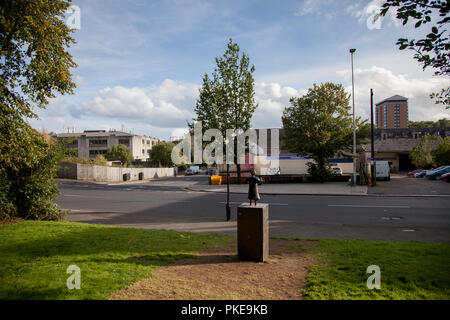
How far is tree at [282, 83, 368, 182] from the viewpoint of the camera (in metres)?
29.7

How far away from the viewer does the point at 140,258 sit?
6.14 m

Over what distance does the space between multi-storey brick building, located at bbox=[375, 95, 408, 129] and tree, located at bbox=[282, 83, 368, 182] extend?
148680mm

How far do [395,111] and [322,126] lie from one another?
162216 millimetres

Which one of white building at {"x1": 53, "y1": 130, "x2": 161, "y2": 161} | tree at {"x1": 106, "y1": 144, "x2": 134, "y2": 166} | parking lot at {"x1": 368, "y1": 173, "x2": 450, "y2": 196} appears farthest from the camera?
white building at {"x1": 53, "y1": 130, "x2": 161, "y2": 161}

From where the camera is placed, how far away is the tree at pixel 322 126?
97.5 feet

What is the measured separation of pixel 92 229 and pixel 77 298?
17.8 feet

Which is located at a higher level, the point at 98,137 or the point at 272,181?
the point at 98,137

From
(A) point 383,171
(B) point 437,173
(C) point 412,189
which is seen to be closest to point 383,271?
(C) point 412,189

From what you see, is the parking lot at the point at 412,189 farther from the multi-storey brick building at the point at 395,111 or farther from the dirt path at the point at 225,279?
the multi-storey brick building at the point at 395,111

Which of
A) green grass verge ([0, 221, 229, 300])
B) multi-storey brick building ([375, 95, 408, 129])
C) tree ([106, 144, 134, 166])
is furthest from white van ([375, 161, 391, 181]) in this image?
multi-storey brick building ([375, 95, 408, 129])

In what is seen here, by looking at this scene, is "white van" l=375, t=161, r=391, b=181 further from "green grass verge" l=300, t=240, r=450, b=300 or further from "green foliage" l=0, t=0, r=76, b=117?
"green foliage" l=0, t=0, r=76, b=117

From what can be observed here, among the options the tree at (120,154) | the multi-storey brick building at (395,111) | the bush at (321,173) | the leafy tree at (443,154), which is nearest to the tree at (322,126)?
the bush at (321,173)
